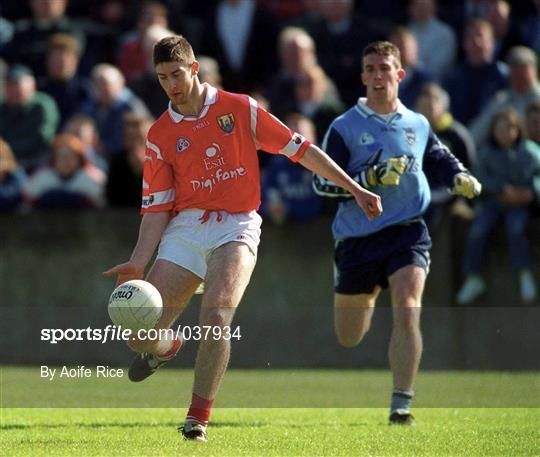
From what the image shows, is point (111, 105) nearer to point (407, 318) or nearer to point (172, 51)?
point (407, 318)

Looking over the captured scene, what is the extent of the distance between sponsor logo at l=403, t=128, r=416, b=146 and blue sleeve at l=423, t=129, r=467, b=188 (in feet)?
0.72

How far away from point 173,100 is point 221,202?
2.44 feet

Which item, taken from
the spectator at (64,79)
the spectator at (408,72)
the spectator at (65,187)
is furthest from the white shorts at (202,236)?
the spectator at (64,79)

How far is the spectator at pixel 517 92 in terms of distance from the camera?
15531mm

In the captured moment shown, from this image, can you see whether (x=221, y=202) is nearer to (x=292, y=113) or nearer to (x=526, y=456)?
(x=526, y=456)

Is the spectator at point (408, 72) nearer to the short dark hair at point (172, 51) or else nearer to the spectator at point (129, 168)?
the spectator at point (129, 168)

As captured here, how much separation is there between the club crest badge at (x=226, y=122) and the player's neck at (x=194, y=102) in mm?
159

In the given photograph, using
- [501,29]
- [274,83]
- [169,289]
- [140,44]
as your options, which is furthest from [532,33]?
[169,289]

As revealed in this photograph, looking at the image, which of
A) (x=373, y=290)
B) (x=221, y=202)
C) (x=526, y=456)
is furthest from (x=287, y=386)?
(x=526, y=456)

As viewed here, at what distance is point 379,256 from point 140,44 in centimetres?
855

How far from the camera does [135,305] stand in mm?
8305

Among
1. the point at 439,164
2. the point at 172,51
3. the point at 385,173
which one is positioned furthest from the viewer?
the point at 439,164

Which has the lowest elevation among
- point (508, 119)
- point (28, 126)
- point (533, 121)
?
point (508, 119)

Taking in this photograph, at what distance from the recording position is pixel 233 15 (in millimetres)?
17922
